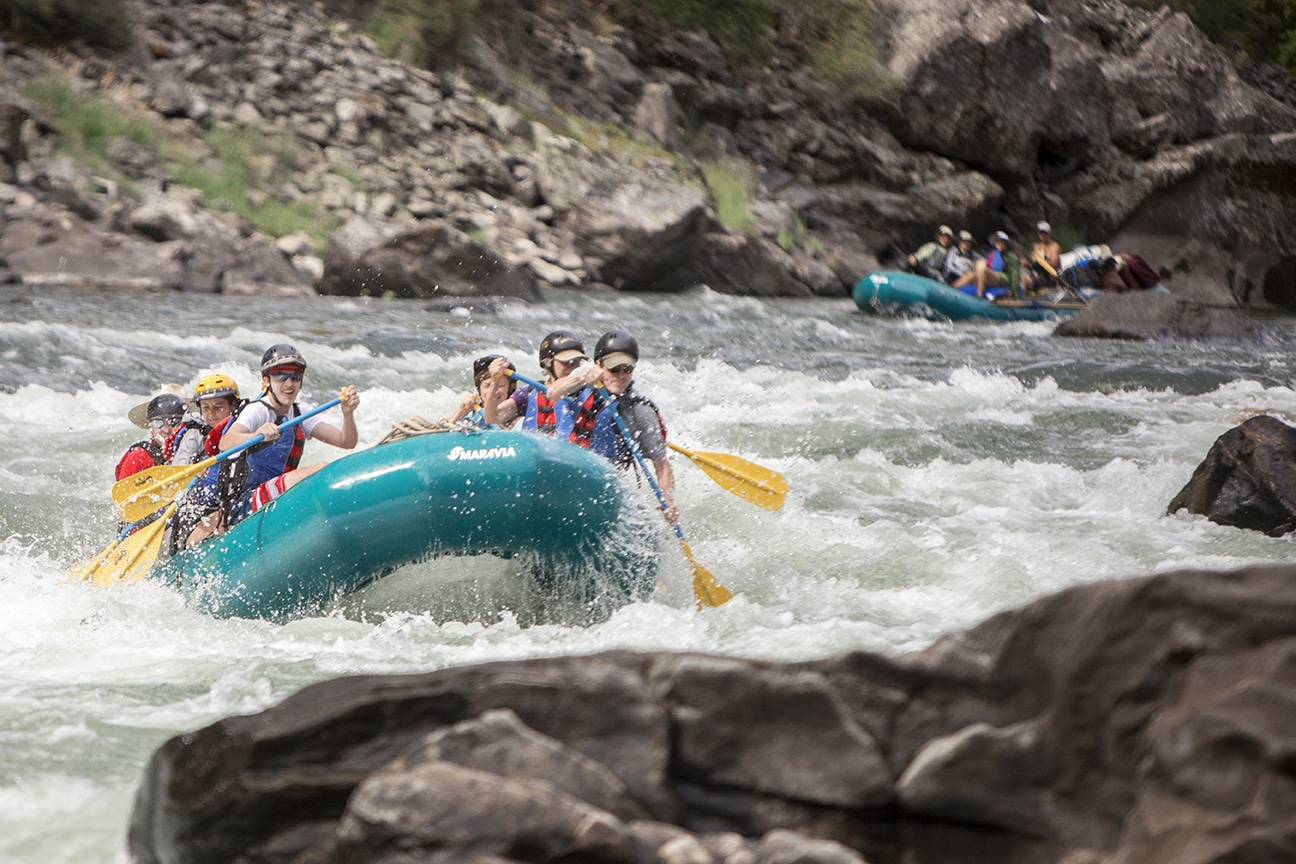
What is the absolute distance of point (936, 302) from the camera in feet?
48.2

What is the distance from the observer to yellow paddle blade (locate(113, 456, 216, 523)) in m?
4.79

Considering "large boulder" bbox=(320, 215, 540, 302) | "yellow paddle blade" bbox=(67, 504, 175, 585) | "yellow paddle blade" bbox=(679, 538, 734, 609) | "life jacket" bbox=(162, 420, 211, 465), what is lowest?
"large boulder" bbox=(320, 215, 540, 302)

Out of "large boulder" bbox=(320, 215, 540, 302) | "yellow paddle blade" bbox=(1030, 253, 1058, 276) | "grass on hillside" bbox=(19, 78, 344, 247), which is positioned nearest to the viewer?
"large boulder" bbox=(320, 215, 540, 302)

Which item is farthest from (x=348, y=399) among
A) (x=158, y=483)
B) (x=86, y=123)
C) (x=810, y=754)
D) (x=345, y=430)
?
(x=86, y=123)

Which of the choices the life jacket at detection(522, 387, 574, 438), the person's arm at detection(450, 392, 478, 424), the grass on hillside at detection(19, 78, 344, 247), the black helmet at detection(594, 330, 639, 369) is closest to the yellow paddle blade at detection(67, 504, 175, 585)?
the person's arm at detection(450, 392, 478, 424)

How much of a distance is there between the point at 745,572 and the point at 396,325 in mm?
6637

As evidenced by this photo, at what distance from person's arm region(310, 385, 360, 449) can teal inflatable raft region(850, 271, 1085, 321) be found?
10426mm

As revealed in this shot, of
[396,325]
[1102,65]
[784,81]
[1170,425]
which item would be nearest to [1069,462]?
[1170,425]

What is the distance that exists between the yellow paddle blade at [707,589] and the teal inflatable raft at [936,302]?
34.1 feet

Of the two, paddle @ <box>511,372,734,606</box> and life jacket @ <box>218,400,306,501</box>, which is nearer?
paddle @ <box>511,372,734,606</box>

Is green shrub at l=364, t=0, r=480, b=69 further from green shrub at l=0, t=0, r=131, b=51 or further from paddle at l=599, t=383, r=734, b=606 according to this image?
paddle at l=599, t=383, r=734, b=606

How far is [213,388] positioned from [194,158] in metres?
10.6

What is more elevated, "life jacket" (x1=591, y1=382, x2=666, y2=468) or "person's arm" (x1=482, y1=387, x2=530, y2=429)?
"life jacket" (x1=591, y1=382, x2=666, y2=468)

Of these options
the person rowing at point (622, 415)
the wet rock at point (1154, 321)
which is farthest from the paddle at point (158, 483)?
the wet rock at point (1154, 321)
